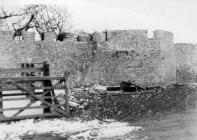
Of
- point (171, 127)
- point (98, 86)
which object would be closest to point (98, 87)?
point (98, 86)

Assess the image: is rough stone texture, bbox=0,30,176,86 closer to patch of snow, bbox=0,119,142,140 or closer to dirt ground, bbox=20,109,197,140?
dirt ground, bbox=20,109,197,140

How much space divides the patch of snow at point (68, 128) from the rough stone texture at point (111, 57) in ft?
33.1

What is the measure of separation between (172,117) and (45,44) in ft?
36.5

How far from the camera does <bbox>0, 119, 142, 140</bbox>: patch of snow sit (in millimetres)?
10398

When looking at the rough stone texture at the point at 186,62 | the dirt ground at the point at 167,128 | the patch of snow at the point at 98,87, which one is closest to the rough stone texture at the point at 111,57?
the patch of snow at the point at 98,87

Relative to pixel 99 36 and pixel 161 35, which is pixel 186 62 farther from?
pixel 99 36

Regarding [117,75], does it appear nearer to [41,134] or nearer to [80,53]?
[80,53]

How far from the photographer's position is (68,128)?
11320mm

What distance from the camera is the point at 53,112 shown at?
42.7 feet

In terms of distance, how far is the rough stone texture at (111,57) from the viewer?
22.1 metres

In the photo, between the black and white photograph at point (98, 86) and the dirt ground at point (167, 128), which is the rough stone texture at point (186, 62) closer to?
the black and white photograph at point (98, 86)

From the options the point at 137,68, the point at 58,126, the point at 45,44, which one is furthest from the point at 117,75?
the point at 58,126

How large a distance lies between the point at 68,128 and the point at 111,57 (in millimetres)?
11973

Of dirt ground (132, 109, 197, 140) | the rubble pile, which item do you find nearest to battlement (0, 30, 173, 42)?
the rubble pile
